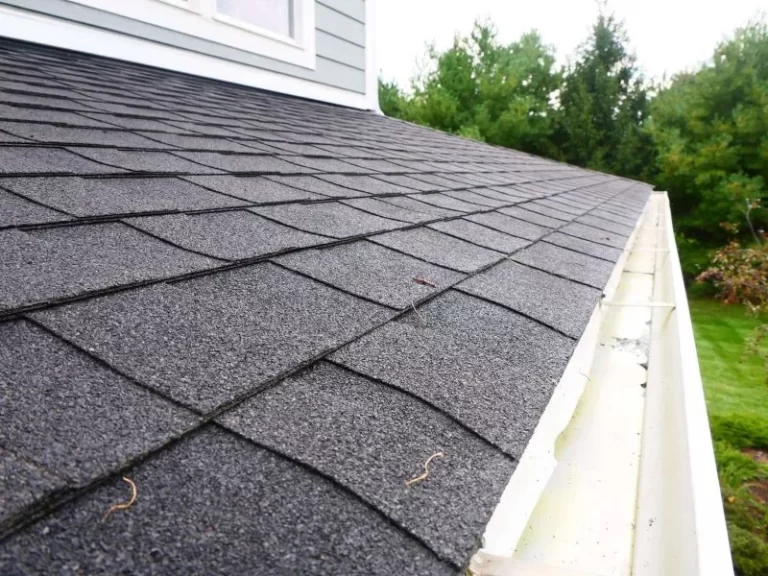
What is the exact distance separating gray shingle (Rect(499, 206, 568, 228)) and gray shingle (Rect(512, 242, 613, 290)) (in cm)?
48

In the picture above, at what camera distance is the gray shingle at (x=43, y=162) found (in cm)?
138

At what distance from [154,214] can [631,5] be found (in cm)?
2693

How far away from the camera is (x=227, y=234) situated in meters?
1.30

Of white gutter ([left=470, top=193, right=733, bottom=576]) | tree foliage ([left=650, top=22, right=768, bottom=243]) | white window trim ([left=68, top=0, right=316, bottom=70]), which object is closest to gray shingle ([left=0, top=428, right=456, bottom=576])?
white gutter ([left=470, top=193, right=733, bottom=576])

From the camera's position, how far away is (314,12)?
16.6 ft

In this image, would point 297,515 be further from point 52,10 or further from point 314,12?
point 314,12

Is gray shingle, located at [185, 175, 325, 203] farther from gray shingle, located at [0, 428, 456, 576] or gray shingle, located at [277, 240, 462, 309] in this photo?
gray shingle, located at [0, 428, 456, 576]

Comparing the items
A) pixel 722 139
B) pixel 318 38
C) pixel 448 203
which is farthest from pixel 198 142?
pixel 722 139

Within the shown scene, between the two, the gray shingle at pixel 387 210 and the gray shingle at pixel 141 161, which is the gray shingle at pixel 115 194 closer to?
the gray shingle at pixel 141 161

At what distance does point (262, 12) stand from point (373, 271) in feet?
14.1

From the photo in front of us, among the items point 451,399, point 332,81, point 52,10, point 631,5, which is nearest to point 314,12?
point 332,81

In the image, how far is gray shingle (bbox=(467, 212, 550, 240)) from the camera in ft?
7.02

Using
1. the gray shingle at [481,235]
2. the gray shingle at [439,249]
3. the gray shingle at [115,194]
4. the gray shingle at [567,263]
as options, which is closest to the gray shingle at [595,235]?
the gray shingle at [567,263]

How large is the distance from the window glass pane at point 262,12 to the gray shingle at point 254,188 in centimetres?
314
